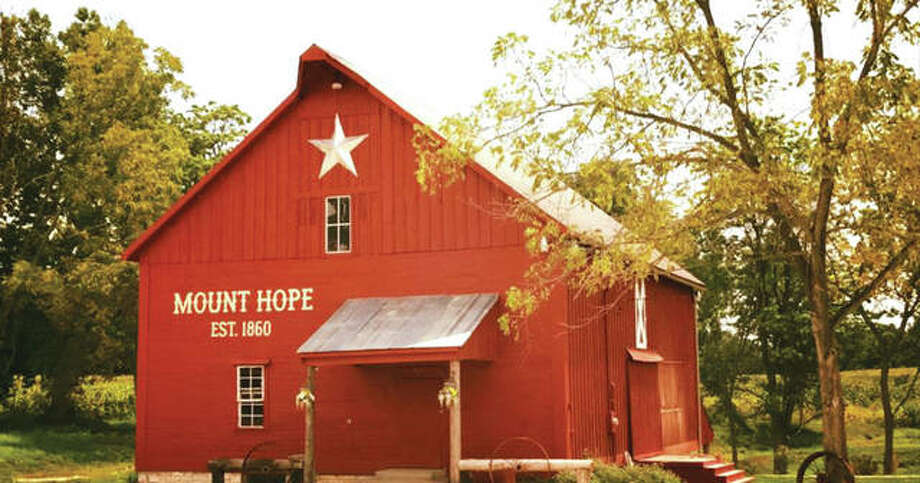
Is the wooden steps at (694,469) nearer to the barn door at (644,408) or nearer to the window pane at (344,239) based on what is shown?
the barn door at (644,408)

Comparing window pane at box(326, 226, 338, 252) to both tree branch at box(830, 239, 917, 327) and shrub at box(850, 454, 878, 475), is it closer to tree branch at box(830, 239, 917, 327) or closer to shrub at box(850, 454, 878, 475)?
tree branch at box(830, 239, 917, 327)

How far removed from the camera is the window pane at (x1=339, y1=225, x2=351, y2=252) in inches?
840

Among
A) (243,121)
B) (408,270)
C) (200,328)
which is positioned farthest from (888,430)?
(243,121)

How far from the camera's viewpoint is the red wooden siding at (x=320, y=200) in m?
20.4

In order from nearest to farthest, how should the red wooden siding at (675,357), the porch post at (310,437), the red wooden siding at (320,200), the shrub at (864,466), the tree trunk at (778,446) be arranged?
the porch post at (310,437), the red wooden siding at (320,200), the red wooden siding at (675,357), the shrub at (864,466), the tree trunk at (778,446)

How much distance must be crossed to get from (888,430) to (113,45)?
91.0 feet

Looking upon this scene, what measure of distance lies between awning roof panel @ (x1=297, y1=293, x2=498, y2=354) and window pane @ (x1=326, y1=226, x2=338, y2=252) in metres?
1.16

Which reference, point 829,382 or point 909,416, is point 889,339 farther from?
point 829,382

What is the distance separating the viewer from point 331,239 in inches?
845

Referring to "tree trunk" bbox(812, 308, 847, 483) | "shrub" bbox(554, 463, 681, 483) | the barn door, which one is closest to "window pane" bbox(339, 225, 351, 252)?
"shrub" bbox(554, 463, 681, 483)

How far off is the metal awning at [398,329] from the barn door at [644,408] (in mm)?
5148

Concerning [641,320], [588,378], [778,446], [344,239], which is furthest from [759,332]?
[344,239]

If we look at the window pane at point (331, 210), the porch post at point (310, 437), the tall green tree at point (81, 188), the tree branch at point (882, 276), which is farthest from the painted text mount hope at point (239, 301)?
the tall green tree at point (81, 188)

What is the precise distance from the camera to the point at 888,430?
3419 cm
